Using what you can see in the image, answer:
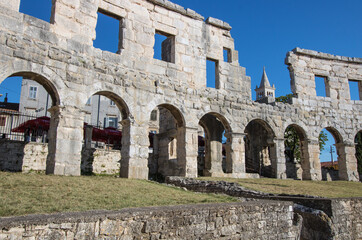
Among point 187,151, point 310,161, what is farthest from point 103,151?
point 310,161

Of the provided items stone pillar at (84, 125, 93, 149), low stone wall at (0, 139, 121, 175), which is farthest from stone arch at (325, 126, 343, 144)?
stone pillar at (84, 125, 93, 149)

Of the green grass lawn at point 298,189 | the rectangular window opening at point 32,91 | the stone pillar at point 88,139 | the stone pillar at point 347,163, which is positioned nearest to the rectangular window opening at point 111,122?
the rectangular window opening at point 32,91

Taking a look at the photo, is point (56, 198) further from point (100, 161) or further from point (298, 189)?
point (100, 161)

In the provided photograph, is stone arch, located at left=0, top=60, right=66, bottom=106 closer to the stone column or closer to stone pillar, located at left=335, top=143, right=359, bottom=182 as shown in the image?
the stone column

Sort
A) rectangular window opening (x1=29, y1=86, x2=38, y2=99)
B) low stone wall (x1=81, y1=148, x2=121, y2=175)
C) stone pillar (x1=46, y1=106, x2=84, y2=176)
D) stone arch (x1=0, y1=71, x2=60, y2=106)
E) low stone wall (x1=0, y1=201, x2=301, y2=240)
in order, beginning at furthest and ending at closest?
rectangular window opening (x1=29, y1=86, x2=38, y2=99), low stone wall (x1=81, y1=148, x2=121, y2=175), stone arch (x1=0, y1=71, x2=60, y2=106), stone pillar (x1=46, y1=106, x2=84, y2=176), low stone wall (x1=0, y1=201, x2=301, y2=240)

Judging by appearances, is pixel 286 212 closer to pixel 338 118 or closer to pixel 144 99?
pixel 144 99

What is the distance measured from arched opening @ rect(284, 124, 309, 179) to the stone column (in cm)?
612

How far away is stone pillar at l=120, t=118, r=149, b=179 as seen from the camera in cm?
1165

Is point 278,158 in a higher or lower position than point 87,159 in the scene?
higher

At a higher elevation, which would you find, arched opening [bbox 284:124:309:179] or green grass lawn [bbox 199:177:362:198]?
arched opening [bbox 284:124:309:179]

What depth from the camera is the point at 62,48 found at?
431 inches

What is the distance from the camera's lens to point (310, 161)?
1733 cm

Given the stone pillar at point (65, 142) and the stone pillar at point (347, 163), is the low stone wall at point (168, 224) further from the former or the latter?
the stone pillar at point (347, 163)

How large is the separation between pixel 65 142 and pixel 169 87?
5072 millimetres
